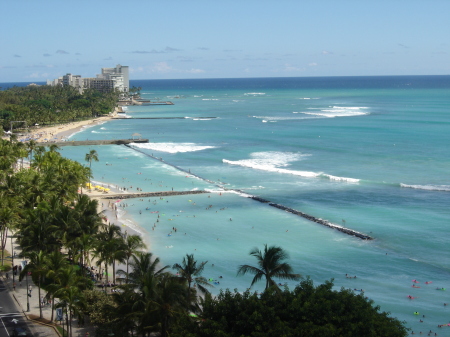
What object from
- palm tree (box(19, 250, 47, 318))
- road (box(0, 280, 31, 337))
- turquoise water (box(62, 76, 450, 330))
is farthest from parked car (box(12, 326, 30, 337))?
turquoise water (box(62, 76, 450, 330))

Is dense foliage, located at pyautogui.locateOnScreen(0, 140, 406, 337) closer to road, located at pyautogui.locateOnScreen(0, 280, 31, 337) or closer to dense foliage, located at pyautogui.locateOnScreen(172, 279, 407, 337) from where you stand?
dense foliage, located at pyautogui.locateOnScreen(172, 279, 407, 337)

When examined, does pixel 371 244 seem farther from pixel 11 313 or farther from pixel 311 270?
pixel 11 313

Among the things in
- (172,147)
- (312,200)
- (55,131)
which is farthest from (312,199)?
(55,131)

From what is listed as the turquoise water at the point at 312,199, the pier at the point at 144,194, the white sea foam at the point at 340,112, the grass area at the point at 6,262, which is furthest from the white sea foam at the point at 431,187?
the white sea foam at the point at 340,112

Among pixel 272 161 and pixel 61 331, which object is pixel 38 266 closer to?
pixel 61 331

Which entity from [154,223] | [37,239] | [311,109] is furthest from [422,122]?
[37,239]

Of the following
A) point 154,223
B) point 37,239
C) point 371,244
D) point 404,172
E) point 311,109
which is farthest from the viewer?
point 311,109
